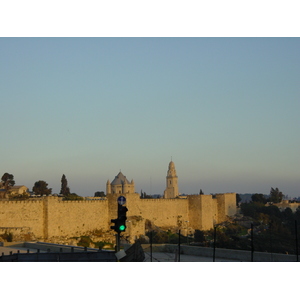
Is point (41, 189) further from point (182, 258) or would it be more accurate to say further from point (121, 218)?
point (121, 218)

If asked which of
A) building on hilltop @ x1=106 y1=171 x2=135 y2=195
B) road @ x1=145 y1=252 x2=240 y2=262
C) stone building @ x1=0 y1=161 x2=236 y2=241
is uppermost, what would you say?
building on hilltop @ x1=106 y1=171 x2=135 y2=195

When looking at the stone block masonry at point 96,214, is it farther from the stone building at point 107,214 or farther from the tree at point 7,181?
the tree at point 7,181

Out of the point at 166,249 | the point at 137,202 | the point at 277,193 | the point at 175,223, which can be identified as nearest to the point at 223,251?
the point at 166,249

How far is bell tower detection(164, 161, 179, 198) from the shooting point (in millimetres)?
55719

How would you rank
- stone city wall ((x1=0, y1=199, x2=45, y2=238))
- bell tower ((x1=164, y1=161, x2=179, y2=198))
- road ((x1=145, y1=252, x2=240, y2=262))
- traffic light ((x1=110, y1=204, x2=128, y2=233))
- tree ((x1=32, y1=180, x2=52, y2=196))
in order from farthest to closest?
tree ((x1=32, y1=180, x2=52, y2=196))
bell tower ((x1=164, y1=161, x2=179, y2=198))
stone city wall ((x1=0, y1=199, x2=45, y2=238))
road ((x1=145, y1=252, x2=240, y2=262))
traffic light ((x1=110, y1=204, x2=128, y2=233))

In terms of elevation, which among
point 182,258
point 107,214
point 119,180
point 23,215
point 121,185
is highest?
point 119,180

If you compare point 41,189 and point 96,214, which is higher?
point 41,189

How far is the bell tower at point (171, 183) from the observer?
55.7 m

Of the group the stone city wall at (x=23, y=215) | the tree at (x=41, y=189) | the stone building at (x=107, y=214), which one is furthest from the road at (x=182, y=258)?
the tree at (x=41, y=189)

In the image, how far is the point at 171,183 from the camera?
55.8 metres

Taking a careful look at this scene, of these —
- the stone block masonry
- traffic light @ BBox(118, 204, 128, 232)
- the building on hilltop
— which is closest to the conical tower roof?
the building on hilltop

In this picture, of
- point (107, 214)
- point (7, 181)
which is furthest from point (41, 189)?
point (107, 214)

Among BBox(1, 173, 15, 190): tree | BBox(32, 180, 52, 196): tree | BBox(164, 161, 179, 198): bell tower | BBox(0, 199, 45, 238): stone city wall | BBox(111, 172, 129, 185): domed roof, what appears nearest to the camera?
BBox(0, 199, 45, 238): stone city wall

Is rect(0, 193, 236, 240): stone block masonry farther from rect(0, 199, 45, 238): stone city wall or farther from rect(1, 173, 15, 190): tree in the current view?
rect(1, 173, 15, 190): tree
